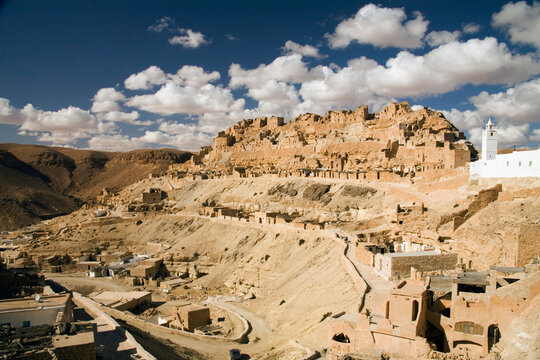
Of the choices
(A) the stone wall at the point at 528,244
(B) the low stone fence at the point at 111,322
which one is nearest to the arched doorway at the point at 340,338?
(B) the low stone fence at the point at 111,322

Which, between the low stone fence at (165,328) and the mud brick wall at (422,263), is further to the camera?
the low stone fence at (165,328)

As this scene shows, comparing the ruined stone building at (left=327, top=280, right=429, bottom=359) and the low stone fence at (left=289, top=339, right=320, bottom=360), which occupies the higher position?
the ruined stone building at (left=327, top=280, right=429, bottom=359)

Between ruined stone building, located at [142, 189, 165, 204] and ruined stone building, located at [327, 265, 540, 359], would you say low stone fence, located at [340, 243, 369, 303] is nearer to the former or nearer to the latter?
ruined stone building, located at [327, 265, 540, 359]

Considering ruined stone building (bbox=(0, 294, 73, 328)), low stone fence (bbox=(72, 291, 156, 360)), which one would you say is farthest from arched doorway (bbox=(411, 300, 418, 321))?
ruined stone building (bbox=(0, 294, 73, 328))

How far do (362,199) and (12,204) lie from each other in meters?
72.7

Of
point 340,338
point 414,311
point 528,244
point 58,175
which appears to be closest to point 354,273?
point 340,338

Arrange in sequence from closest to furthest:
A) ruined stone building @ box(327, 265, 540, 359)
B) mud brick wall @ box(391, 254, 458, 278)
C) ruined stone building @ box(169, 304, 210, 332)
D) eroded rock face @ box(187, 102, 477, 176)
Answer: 1. ruined stone building @ box(327, 265, 540, 359)
2. mud brick wall @ box(391, 254, 458, 278)
3. ruined stone building @ box(169, 304, 210, 332)
4. eroded rock face @ box(187, 102, 477, 176)

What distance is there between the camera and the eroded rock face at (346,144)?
44.3 metres

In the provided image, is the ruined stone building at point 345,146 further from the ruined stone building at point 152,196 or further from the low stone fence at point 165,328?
the low stone fence at point 165,328

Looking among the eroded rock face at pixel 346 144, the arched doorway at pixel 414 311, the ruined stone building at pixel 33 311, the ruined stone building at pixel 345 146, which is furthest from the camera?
the eroded rock face at pixel 346 144

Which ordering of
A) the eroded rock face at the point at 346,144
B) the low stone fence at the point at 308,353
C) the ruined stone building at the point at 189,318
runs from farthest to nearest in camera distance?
the eroded rock face at the point at 346,144, the ruined stone building at the point at 189,318, the low stone fence at the point at 308,353

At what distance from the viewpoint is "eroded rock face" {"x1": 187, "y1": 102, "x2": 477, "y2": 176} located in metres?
44.3

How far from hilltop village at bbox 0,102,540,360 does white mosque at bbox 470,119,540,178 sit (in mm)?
88

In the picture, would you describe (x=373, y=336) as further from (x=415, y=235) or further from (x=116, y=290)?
(x=116, y=290)
